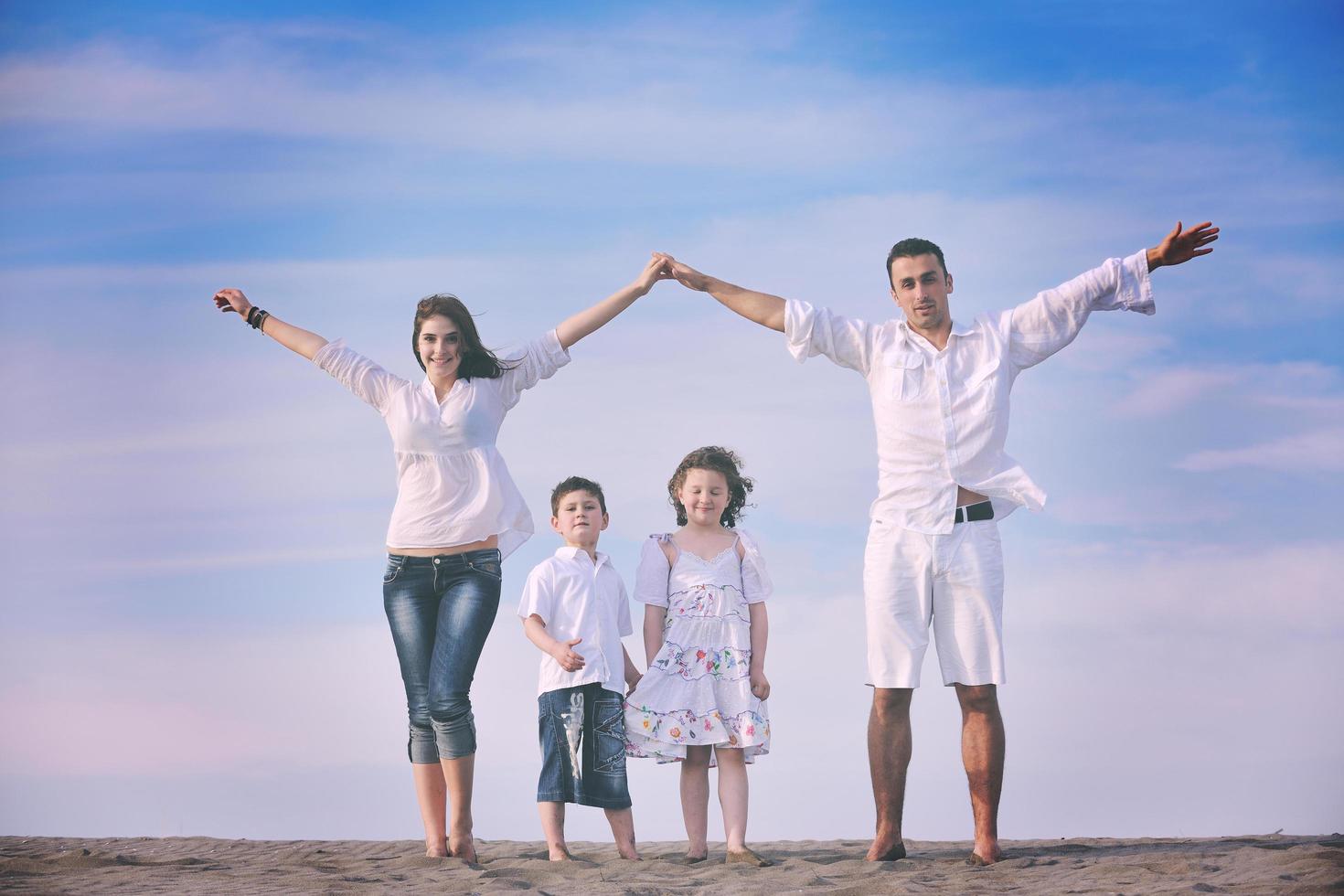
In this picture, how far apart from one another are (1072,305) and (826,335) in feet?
3.32

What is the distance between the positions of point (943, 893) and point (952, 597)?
1.18 meters

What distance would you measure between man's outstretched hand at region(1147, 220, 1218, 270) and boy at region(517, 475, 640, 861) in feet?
8.64

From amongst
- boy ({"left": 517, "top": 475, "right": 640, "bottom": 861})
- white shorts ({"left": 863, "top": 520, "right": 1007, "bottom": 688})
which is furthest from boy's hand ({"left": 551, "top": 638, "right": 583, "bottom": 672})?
white shorts ({"left": 863, "top": 520, "right": 1007, "bottom": 688})

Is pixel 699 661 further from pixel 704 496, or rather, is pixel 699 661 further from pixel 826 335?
pixel 826 335

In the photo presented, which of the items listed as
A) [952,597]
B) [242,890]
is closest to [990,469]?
[952,597]

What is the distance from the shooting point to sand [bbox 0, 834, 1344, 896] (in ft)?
14.8

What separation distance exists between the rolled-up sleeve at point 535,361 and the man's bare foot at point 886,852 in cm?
242

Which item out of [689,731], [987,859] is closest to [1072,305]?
[987,859]

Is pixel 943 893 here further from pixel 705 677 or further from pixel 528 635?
pixel 528 635

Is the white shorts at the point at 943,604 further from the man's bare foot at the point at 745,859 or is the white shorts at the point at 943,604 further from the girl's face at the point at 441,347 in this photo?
the girl's face at the point at 441,347

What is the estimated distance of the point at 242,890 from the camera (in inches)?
193

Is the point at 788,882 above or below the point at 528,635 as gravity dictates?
below

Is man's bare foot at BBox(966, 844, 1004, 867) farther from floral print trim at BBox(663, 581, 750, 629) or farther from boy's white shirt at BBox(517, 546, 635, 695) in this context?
boy's white shirt at BBox(517, 546, 635, 695)

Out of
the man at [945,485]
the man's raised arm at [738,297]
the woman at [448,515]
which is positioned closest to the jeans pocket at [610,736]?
the woman at [448,515]
